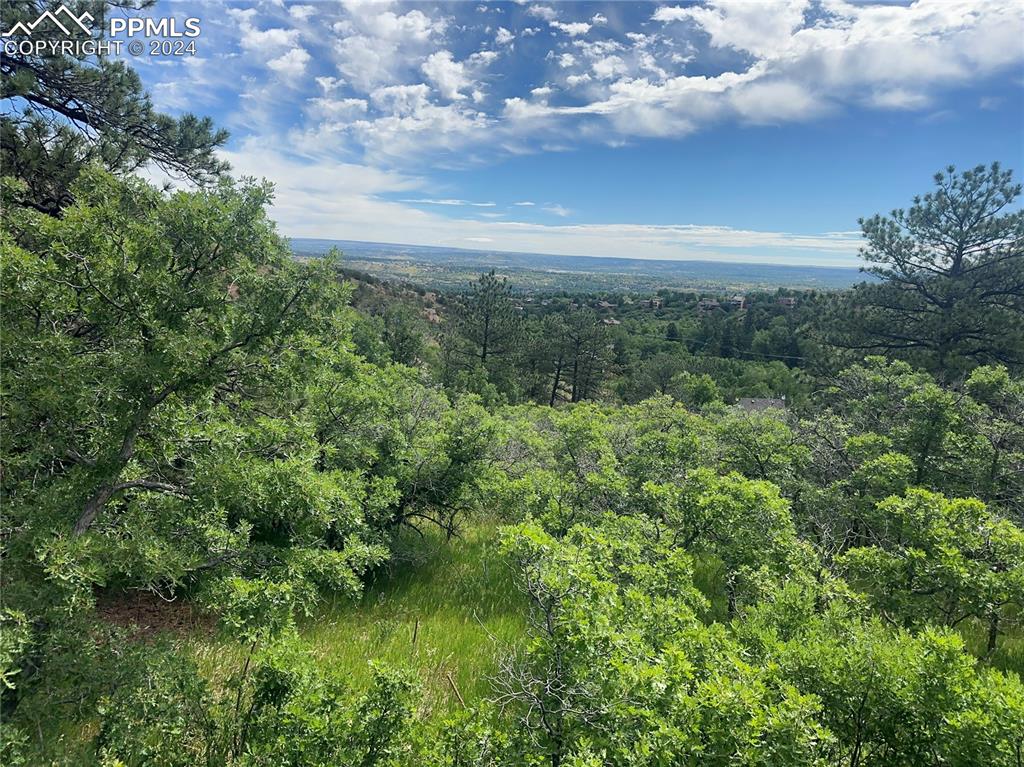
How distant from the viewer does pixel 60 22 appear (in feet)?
23.7

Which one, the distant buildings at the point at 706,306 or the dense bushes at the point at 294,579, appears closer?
the dense bushes at the point at 294,579

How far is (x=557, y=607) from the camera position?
3.39m

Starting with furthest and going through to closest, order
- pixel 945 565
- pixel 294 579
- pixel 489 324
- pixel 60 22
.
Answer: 1. pixel 489 324
2. pixel 60 22
3. pixel 945 565
4. pixel 294 579

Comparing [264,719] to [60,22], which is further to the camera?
[60,22]

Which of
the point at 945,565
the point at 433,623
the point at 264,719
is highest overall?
the point at 945,565

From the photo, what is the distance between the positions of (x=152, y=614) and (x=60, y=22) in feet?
29.7

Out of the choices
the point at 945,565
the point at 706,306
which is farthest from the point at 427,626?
the point at 706,306

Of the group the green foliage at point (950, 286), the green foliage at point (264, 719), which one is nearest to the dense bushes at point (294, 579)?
the green foliage at point (264, 719)

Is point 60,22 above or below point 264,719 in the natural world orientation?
above

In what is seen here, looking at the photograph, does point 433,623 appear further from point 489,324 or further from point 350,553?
point 489,324

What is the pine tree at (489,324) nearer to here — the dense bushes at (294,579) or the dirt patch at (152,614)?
the dirt patch at (152,614)

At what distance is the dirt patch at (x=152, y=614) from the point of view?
258 inches

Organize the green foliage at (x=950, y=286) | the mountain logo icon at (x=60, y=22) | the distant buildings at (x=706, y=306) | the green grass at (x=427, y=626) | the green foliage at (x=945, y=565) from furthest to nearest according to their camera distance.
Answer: the distant buildings at (x=706, y=306)
the green foliage at (x=950, y=286)
the mountain logo icon at (x=60, y=22)
the green grass at (x=427, y=626)
the green foliage at (x=945, y=565)

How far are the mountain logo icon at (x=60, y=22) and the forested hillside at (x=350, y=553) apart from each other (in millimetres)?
525
